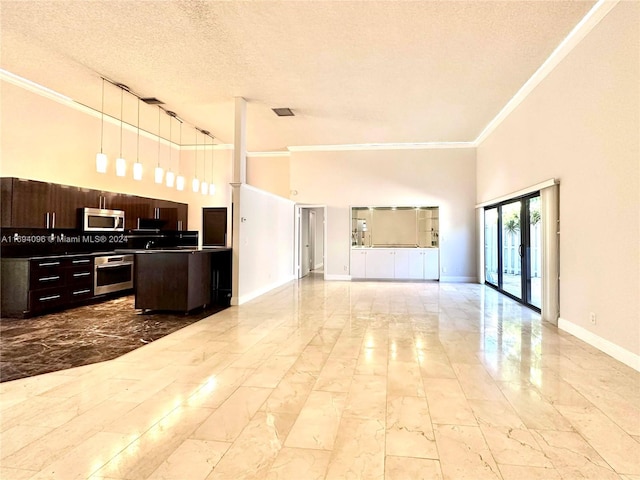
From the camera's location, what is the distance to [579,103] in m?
4.10

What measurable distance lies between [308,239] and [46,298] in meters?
7.09

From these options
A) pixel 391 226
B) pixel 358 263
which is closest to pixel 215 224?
pixel 358 263

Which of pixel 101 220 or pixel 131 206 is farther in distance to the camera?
pixel 131 206

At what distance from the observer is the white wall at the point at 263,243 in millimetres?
6336

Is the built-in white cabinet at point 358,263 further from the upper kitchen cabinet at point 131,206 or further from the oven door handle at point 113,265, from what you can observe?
the oven door handle at point 113,265

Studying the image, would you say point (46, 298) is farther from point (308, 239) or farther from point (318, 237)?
point (318, 237)

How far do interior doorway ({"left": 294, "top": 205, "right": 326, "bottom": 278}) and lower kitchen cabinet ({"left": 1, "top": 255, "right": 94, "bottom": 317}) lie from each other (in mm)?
5275

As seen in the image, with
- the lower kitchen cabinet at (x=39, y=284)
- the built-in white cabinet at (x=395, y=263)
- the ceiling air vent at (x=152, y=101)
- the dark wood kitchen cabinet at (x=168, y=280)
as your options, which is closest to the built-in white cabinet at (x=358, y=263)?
the built-in white cabinet at (x=395, y=263)

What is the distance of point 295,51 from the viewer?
456cm

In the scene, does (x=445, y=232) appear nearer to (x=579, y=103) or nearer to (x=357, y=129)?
(x=357, y=129)

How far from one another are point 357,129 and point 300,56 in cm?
346

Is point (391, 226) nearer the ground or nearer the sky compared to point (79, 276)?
nearer the sky

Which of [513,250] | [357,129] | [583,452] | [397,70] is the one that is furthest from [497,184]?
[583,452]

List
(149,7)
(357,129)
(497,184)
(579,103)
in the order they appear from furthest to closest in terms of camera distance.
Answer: (357,129)
(497,184)
(579,103)
(149,7)
